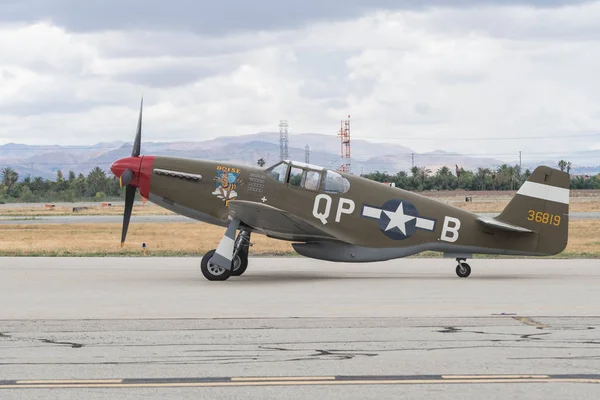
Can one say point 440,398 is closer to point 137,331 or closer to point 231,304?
point 137,331

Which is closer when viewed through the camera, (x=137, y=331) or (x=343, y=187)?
(x=137, y=331)

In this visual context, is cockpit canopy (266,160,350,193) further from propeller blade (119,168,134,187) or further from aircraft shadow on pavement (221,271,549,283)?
propeller blade (119,168,134,187)

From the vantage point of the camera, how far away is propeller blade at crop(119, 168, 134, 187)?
17.8 meters

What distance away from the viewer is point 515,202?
1769cm

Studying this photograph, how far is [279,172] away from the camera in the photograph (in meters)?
17.7

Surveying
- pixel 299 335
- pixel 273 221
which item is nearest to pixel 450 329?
pixel 299 335

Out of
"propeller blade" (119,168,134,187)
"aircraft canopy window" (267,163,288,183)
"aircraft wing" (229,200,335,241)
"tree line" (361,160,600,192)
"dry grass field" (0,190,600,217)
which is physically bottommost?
"dry grass field" (0,190,600,217)

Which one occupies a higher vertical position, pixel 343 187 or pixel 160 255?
pixel 343 187

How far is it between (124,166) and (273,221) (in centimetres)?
346

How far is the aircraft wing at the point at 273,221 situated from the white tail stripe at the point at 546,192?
4138 millimetres

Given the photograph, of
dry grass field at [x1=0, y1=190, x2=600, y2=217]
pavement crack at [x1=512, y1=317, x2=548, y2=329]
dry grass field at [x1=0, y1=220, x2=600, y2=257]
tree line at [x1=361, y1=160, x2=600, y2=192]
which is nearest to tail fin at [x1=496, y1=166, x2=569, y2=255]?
pavement crack at [x1=512, y1=317, x2=548, y2=329]

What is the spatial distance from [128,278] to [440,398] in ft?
36.0

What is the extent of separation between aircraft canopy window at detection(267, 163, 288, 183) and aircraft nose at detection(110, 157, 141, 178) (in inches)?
109

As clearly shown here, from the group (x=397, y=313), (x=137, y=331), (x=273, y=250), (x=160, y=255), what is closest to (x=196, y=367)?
(x=137, y=331)
